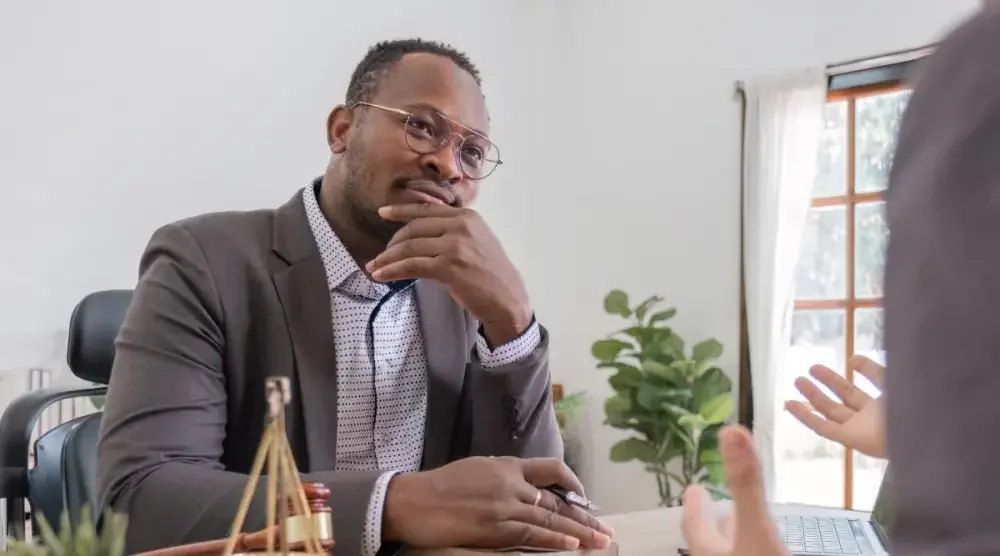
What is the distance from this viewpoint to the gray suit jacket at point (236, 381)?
0.90m

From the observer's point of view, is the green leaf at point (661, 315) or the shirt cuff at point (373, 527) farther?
the green leaf at point (661, 315)

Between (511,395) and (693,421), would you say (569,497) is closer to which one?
(511,395)

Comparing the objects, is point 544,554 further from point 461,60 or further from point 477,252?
point 461,60

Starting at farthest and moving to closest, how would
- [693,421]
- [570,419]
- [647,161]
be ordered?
[647,161] < [570,419] < [693,421]

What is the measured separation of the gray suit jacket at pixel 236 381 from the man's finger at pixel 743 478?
462 millimetres

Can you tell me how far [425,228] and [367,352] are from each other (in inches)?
7.8

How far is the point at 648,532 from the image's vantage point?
108 centimetres

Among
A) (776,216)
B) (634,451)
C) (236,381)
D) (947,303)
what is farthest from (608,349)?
(947,303)

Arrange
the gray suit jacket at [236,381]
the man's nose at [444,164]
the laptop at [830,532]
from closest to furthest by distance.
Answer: the gray suit jacket at [236,381] < the laptop at [830,532] < the man's nose at [444,164]

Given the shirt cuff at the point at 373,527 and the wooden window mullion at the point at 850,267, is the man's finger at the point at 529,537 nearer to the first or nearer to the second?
the shirt cuff at the point at 373,527

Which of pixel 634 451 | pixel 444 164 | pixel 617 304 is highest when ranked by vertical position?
pixel 444 164

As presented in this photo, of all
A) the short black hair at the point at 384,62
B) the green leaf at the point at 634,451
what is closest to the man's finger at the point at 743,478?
the short black hair at the point at 384,62

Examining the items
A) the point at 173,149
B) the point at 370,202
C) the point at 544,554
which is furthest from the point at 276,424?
the point at 173,149

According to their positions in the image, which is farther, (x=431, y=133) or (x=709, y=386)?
(x=709, y=386)
